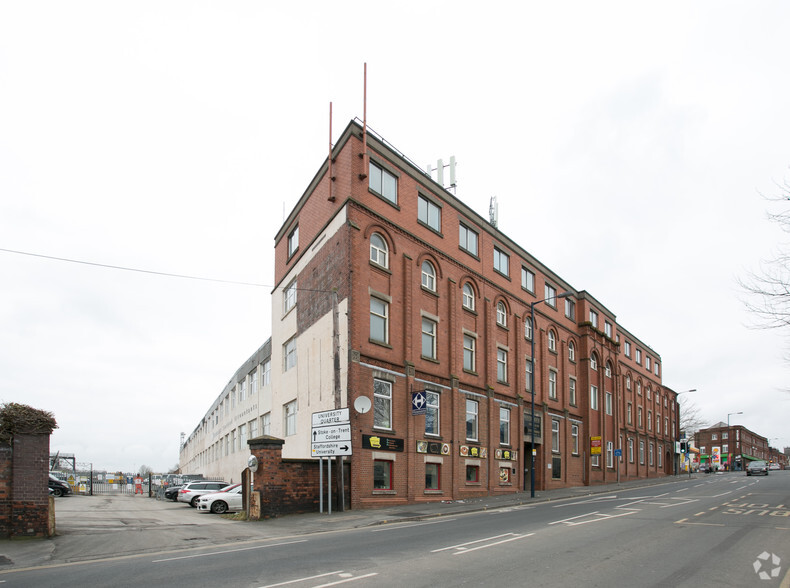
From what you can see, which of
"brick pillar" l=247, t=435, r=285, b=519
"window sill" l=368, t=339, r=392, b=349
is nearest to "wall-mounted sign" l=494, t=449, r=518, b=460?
"window sill" l=368, t=339, r=392, b=349

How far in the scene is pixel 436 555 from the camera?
11.4 m

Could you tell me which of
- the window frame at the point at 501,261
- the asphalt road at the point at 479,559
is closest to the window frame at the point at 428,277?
the window frame at the point at 501,261

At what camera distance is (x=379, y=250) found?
2695 cm

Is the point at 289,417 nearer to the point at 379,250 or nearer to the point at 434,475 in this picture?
the point at 434,475

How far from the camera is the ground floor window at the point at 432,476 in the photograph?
27380 mm

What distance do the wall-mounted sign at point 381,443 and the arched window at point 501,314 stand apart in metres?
12.6

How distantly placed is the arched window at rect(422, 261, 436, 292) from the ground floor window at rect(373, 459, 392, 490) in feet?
28.9

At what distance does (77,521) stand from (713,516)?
66.1 ft

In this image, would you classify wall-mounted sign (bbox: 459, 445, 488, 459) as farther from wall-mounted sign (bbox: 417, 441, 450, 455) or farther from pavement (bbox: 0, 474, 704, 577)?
pavement (bbox: 0, 474, 704, 577)

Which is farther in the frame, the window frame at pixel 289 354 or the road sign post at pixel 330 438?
the window frame at pixel 289 354

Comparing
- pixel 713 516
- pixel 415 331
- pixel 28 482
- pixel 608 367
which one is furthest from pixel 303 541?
pixel 608 367

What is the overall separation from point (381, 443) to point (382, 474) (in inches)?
52.7

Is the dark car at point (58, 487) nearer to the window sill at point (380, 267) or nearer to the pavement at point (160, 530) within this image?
the pavement at point (160, 530)

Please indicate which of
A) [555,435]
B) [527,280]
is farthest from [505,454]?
[527,280]
